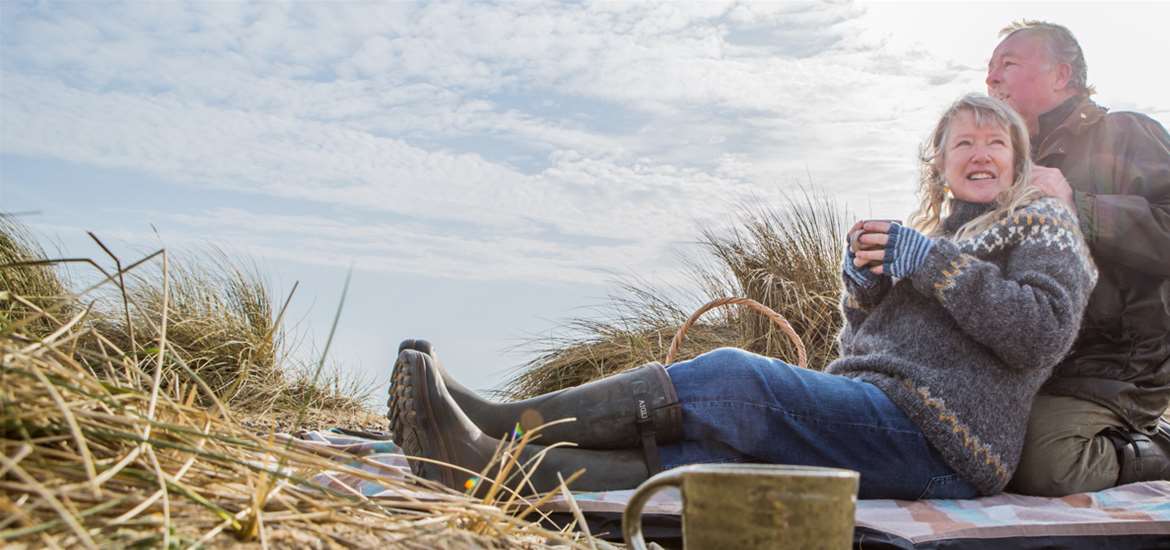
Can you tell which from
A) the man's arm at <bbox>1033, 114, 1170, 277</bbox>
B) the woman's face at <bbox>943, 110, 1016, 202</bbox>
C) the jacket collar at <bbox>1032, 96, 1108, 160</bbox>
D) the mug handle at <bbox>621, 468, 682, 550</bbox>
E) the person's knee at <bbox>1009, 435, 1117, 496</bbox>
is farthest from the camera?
the jacket collar at <bbox>1032, 96, 1108, 160</bbox>

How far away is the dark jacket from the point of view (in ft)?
9.21

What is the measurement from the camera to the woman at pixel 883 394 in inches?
91.3

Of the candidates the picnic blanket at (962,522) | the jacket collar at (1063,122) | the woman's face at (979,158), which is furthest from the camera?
the jacket collar at (1063,122)

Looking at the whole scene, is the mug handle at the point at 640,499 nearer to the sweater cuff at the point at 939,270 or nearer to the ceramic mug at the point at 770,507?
the ceramic mug at the point at 770,507

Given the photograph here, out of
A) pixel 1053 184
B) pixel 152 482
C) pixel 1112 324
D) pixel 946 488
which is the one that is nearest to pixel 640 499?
pixel 152 482

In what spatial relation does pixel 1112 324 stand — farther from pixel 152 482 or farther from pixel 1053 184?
pixel 152 482

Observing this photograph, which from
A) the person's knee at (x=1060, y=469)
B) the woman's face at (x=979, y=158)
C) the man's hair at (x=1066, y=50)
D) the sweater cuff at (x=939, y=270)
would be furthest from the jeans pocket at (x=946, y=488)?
the man's hair at (x=1066, y=50)

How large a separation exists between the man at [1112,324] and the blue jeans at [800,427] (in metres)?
0.39

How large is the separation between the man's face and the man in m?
0.10

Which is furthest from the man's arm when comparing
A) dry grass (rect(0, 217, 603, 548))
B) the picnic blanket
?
dry grass (rect(0, 217, 603, 548))

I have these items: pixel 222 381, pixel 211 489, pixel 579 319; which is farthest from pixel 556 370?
pixel 211 489

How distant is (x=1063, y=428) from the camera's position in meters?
2.62

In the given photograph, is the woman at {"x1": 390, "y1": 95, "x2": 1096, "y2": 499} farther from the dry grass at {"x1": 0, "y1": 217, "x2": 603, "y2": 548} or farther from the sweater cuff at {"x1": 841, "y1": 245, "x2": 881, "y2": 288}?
the dry grass at {"x1": 0, "y1": 217, "x2": 603, "y2": 548}

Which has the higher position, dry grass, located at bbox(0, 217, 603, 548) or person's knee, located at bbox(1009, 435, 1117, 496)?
dry grass, located at bbox(0, 217, 603, 548)
